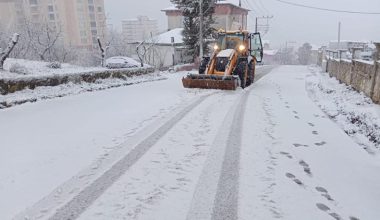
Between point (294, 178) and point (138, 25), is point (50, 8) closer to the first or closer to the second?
point (138, 25)

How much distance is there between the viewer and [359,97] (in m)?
9.71

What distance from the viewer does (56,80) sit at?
10.2 metres

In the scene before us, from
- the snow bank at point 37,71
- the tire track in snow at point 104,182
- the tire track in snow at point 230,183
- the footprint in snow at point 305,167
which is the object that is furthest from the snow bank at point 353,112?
the snow bank at point 37,71

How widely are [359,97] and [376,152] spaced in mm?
4953

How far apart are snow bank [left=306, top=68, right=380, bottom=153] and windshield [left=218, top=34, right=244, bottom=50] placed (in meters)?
3.72

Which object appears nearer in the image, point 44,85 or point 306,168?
point 306,168

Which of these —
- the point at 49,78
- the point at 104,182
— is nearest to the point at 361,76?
the point at 104,182

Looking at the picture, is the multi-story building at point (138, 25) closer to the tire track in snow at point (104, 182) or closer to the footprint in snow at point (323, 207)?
the tire track in snow at point (104, 182)

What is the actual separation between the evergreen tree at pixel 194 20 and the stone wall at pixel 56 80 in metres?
11.8

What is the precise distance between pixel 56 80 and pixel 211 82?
5.34 m

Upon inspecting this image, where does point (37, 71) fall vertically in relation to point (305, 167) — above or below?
above

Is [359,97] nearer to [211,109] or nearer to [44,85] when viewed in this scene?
[211,109]

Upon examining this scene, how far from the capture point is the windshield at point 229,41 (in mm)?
13211

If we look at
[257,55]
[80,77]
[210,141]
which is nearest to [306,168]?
[210,141]
